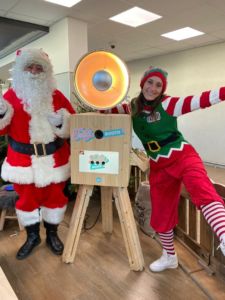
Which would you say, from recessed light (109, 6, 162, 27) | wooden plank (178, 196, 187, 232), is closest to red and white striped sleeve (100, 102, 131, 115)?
wooden plank (178, 196, 187, 232)

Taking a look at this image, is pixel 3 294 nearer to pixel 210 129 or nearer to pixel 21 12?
pixel 21 12

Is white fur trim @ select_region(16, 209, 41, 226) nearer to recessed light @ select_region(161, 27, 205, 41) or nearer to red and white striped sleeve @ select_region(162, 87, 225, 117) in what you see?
red and white striped sleeve @ select_region(162, 87, 225, 117)

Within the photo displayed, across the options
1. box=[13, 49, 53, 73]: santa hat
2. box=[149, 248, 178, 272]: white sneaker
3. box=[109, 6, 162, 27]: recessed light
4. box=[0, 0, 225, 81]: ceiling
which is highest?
box=[109, 6, 162, 27]: recessed light

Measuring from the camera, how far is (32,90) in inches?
70.1

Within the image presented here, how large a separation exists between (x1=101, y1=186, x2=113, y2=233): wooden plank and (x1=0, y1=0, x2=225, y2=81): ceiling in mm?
1864

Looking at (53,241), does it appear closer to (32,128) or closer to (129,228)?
(129,228)

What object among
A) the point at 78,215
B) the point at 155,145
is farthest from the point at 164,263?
the point at 155,145

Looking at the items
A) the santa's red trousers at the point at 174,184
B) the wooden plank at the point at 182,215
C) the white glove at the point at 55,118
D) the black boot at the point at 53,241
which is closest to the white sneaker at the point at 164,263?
the santa's red trousers at the point at 174,184

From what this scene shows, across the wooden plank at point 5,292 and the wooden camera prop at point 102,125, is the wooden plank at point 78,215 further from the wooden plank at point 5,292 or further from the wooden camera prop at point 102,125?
the wooden plank at point 5,292

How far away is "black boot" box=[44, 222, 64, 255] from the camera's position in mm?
1964

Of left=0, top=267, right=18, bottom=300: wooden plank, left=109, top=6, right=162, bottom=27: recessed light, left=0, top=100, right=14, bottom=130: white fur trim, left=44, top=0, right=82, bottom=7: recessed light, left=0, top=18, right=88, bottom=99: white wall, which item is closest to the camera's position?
left=0, top=267, right=18, bottom=300: wooden plank

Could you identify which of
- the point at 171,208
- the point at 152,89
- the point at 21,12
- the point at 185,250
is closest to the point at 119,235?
the point at 185,250

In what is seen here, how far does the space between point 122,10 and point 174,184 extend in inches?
99.5

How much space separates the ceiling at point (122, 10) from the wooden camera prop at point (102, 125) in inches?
73.2
